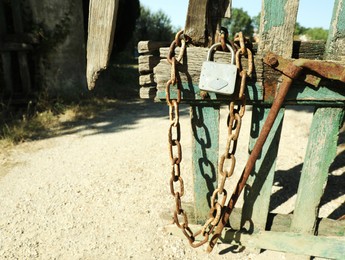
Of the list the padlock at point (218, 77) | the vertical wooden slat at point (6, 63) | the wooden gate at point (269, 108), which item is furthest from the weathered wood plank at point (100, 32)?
the vertical wooden slat at point (6, 63)

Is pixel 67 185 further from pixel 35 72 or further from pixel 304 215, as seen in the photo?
pixel 35 72

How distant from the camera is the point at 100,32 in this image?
1.67m

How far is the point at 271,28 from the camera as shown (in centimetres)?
163

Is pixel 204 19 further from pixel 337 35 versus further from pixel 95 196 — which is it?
pixel 95 196

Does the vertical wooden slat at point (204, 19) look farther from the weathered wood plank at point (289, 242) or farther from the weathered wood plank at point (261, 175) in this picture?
the weathered wood plank at point (289, 242)

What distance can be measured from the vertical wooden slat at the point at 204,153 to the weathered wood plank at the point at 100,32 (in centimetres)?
59

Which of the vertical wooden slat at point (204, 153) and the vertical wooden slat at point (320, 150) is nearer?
the vertical wooden slat at point (320, 150)

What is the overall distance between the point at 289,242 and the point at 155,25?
22922 millimetres

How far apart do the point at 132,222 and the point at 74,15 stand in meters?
4.97

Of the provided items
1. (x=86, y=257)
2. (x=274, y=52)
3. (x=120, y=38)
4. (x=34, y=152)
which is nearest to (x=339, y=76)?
(x=274, y=52)

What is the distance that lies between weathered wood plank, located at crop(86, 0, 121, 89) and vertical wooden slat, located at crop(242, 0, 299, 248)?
2.58 feet

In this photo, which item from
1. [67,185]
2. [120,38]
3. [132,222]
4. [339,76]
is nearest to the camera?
[339,76]

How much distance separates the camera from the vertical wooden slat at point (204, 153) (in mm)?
1860

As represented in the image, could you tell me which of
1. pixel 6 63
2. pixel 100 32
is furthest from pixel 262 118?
pixel 6 63
